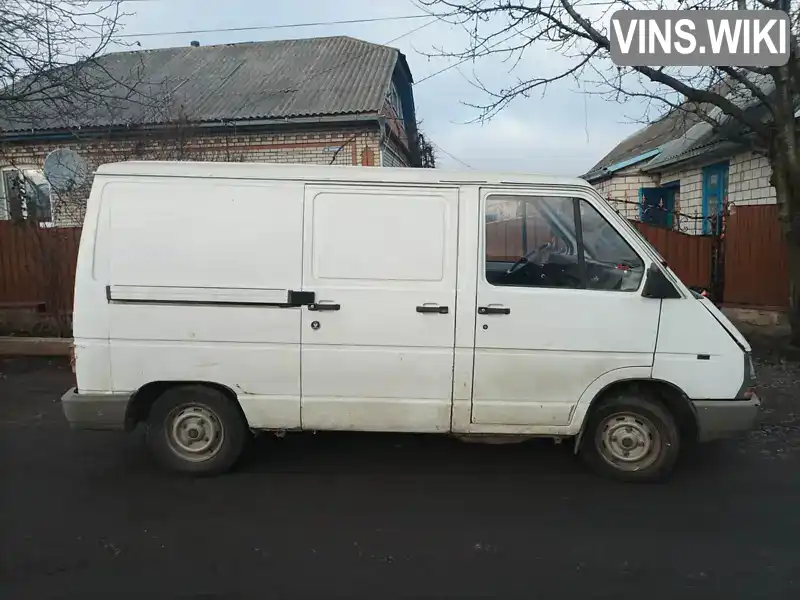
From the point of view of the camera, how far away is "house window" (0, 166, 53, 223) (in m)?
11.0

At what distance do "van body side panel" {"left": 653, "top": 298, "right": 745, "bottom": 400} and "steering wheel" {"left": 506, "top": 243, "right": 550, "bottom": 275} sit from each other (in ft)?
2.93

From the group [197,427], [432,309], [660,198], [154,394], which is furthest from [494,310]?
[660,198]

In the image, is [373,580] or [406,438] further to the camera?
[406,438]

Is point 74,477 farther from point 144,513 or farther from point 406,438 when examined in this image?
point 406,438

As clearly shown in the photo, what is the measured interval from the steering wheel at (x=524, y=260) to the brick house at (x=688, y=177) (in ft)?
17.1

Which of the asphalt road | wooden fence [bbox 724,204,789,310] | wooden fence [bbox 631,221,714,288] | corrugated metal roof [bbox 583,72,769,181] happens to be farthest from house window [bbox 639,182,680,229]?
the asphalt road

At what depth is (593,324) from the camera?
12.8ft

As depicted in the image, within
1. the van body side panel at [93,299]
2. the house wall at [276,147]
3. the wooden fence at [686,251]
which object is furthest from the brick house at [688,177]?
the van body side panel at [93,299]

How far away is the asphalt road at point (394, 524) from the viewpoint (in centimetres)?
301

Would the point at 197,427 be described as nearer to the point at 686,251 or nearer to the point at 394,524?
the point at 394,524

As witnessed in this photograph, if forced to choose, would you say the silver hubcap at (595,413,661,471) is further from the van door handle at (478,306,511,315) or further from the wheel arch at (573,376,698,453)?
the van door handle at (478,306,511,315)

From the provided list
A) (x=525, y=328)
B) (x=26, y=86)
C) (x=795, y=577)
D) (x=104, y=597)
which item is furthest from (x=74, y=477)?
(x=26, y=86)

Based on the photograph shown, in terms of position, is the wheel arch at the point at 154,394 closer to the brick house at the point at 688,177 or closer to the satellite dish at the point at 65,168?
the brick house at the point at 688,177

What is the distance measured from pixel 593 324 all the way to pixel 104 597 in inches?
127
